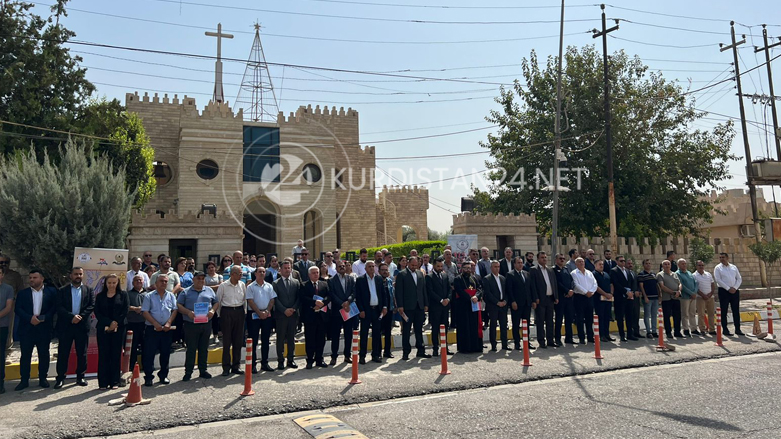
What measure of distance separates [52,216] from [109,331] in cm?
813

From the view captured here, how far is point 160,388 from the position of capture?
7.75 m

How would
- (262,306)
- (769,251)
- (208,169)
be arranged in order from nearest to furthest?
1. (262,306)
2. (769,251)
3. (208,169)

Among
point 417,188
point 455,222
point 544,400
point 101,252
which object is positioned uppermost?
point 417,188

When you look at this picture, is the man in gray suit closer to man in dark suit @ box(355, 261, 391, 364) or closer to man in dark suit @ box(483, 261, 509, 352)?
man in dark suit @ box(355, 261, 391, 364)

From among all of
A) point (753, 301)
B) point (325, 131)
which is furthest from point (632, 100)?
point (325, 131)

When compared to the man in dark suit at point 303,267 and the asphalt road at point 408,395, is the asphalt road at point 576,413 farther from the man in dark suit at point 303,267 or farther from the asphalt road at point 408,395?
the man in dark suit at point 303,267

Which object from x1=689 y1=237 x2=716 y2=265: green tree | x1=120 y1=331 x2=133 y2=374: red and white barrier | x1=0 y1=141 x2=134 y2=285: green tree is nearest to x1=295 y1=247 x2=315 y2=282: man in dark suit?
x1=120 y1=331 x2=133 y2=374: red and white barrier

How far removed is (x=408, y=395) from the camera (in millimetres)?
7379

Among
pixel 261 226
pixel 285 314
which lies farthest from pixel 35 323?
pixel 261 226

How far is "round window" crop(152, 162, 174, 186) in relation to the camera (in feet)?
101

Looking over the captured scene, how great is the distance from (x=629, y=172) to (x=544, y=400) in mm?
20014

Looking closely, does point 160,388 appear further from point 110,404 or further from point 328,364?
point 328,364

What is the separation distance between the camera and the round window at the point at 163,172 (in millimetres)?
30844

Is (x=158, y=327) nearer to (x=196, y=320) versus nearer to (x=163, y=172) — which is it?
(x=196, y=320)
